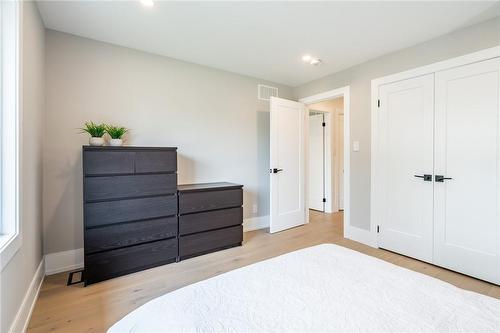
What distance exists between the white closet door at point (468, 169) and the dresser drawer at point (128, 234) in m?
2.90

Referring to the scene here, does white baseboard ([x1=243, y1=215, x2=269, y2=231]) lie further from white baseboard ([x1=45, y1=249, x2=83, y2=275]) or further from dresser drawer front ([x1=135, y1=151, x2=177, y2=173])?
white baseboard ([x1=45, y1=249, x2=83, y2=275])

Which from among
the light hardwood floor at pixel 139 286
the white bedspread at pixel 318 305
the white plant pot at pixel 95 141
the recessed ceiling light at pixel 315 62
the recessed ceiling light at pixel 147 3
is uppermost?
the recessed ceiling light at pixel 315 62

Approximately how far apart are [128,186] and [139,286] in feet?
3.06

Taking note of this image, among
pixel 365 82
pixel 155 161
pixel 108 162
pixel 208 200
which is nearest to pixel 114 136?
pixel 108 162

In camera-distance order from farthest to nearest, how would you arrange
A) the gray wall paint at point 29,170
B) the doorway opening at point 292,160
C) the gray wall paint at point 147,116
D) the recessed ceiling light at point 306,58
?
the doorway opening at point 292,160 < the recessed ceiling light at point 306,58 < the gray wall paint at point 147,116 < the gray wall paint at point 29,170

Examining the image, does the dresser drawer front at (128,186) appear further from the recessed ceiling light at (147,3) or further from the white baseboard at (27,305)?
the recessed ceiling light at (147,3)

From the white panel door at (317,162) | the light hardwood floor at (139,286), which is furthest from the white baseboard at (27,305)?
the white panel door at (317,162)

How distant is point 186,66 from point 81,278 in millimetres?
2717

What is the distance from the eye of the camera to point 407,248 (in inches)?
115

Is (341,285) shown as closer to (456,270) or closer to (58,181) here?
(456,270)

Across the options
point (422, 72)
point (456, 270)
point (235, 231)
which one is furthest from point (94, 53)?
point (456, 270)

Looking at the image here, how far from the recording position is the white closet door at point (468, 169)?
7.48 ft

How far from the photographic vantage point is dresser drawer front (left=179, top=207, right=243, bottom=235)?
2803 millimetres

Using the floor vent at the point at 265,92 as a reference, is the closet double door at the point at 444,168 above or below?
below
